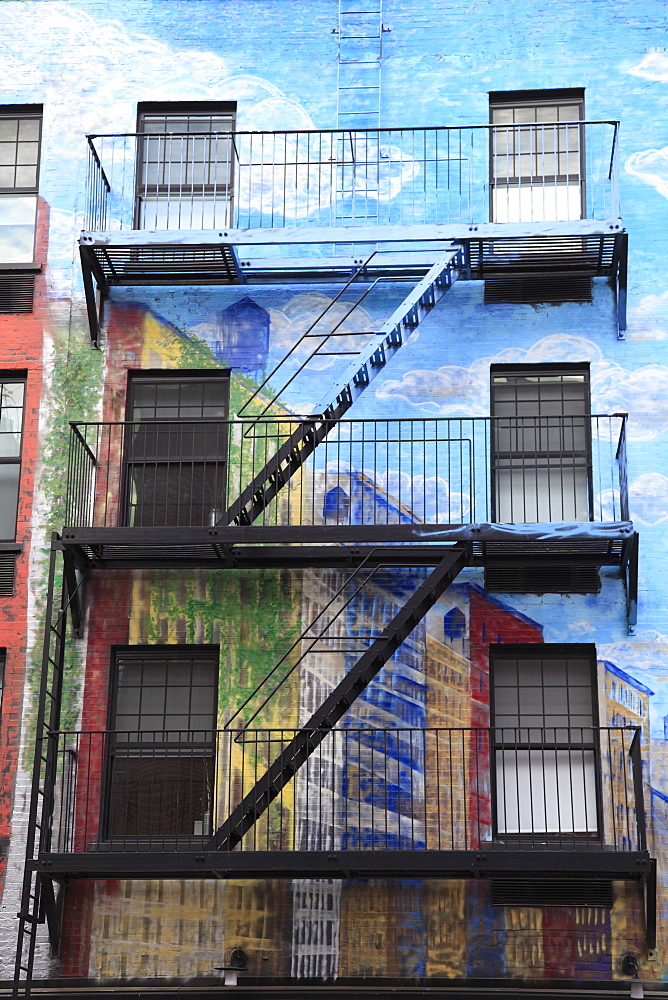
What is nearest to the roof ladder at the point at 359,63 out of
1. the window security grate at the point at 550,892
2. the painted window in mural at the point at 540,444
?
the painted window in mural at the point at 540,444

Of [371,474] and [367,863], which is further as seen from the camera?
[371,474]

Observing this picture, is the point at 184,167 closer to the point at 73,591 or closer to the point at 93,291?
the point at 93,291

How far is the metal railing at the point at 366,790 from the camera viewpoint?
54.7ft

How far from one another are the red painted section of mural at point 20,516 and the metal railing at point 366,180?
1.21 metres

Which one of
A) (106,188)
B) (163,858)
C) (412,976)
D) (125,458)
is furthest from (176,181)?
(412,976)

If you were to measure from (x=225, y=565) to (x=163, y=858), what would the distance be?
3554 mm

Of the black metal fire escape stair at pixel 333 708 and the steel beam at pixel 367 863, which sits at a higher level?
the black metal fire escape stair at pixel 333 708

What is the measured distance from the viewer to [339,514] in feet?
58.5

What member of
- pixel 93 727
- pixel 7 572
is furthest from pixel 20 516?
pixel 93 727

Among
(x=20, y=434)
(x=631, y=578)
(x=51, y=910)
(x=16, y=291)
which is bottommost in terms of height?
(x=51, y=910)

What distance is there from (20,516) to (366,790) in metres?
5.31

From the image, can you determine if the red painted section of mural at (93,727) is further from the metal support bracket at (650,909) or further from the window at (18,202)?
the metal support bracket at (650,909)

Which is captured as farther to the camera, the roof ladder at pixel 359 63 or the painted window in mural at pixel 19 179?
the painted window in mural at pixel 19 179

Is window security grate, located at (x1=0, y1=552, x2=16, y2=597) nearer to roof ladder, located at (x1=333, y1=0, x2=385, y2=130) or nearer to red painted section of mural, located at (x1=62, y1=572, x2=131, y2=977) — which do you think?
red painted section of mural, located at (x1=62, y1=572, x2=131, y2=977)
